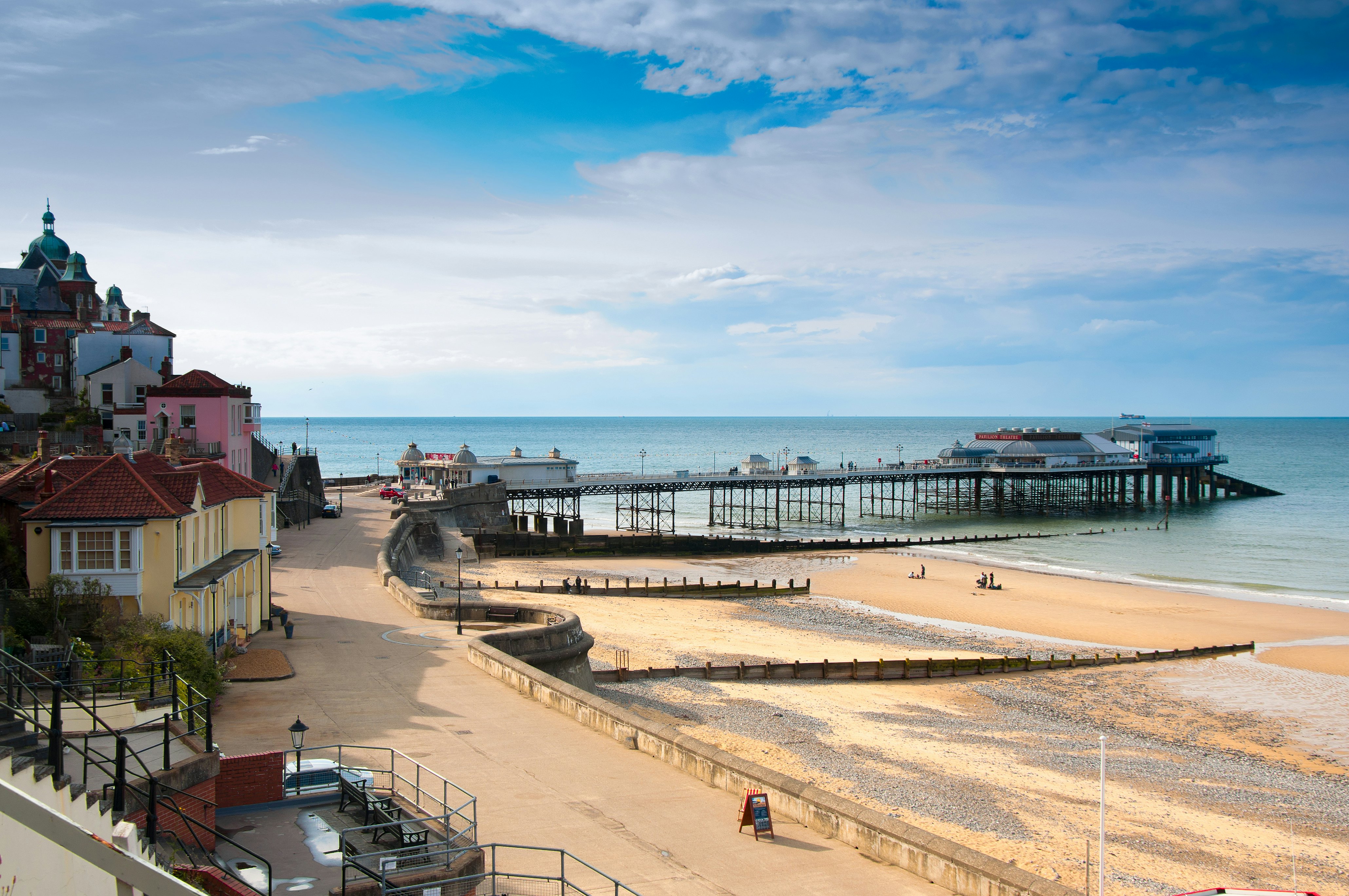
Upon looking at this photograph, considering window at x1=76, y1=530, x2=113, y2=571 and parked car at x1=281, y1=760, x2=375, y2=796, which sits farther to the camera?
→ window at x1=76, y1=530, x2=113, y2=571

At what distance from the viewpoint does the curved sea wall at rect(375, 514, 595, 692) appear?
1007 inches

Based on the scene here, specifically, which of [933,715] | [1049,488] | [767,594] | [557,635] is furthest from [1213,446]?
[557,635]

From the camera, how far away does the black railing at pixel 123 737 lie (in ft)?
32.3

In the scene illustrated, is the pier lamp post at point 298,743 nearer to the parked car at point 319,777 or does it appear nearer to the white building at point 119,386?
the parked car at point 319,777

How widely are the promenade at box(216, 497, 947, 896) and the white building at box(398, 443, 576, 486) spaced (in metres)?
48.5

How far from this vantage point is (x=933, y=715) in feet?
96.4

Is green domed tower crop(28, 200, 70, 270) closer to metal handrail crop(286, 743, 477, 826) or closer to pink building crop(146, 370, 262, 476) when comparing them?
pink building crop(146, 370, 262, 476)

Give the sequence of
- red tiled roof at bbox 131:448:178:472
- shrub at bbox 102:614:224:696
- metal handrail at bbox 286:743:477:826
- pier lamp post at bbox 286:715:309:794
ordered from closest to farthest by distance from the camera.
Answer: metal handrail at bbox 286:743:477:826
pier lamp post at bbox 286:715:309:794
shrub at bbox 102:614:224:696
red tiled roof at bbox 131:448:178:472

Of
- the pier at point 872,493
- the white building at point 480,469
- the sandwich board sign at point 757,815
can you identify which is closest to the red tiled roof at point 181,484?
the sandwich board sign at point 757,815

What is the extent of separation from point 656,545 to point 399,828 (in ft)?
191

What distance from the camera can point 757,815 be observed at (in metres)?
13.9

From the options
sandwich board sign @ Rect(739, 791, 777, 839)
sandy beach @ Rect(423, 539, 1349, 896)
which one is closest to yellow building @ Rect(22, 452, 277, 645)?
sandy beach @ Rect(423, 539, 1349, 896)

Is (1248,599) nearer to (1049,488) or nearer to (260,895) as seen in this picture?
(260,895)

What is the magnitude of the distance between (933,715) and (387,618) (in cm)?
1704
